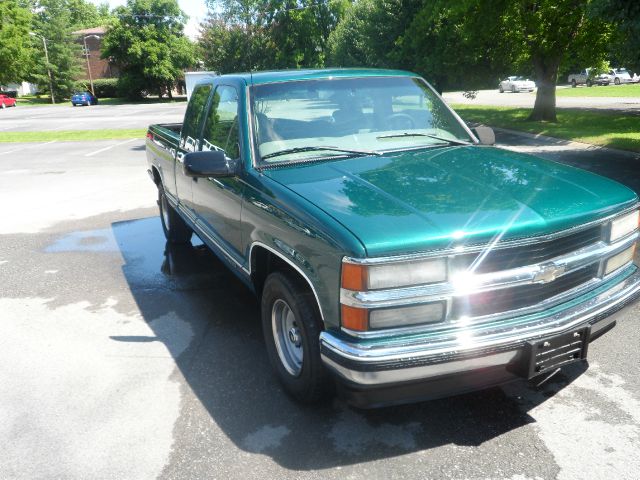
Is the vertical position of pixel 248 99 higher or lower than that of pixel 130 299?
higher

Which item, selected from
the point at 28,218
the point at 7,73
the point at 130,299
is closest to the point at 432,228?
the point at 130,299

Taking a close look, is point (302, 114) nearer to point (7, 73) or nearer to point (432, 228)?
point (432, 228)

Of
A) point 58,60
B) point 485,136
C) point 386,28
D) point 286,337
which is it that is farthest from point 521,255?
point 58,60

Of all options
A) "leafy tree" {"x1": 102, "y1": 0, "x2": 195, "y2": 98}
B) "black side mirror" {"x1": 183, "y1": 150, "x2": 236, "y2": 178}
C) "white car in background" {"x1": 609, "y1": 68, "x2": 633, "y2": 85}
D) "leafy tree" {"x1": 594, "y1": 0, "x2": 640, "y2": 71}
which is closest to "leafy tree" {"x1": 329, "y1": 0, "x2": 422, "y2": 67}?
"leafy tree" {"x1": 594, "y1": 0, "x2": 640, "y2": 71}

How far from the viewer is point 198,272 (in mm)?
6137

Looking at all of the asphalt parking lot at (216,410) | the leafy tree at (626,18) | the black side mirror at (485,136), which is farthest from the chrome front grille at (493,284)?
the leafy tree at (626,18)

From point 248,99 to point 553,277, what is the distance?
2.35 metres

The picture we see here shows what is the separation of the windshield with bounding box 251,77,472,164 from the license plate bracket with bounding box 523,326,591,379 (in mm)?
1679

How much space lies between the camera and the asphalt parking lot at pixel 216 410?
2966mm

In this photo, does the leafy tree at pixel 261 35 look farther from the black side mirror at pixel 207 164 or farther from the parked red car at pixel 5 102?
the black side mirror at pixel 207 164

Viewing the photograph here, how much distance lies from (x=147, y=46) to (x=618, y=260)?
62.7 metres

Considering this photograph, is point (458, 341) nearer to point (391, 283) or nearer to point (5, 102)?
point (391, 283)

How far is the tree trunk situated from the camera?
20016 millimetres

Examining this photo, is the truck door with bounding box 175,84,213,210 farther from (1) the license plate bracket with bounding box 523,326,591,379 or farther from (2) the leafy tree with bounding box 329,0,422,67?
(2) the leafy tree with bounding box 329,0,422,67
